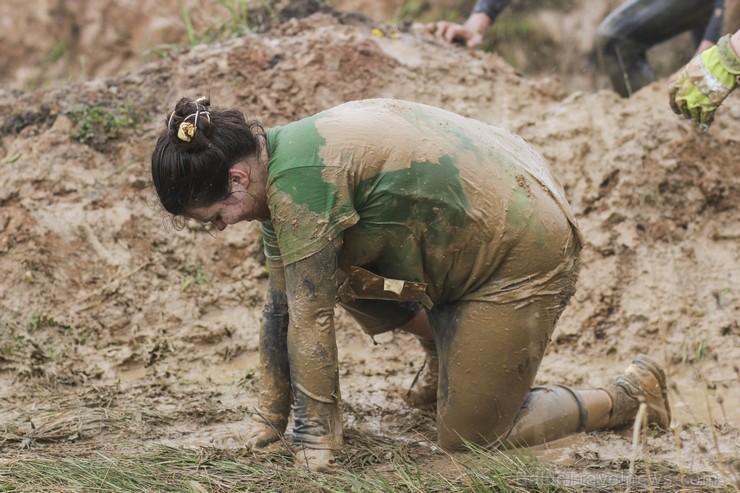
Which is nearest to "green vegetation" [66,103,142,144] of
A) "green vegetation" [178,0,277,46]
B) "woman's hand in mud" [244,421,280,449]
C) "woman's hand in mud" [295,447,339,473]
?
"green vegetation" [178,0,277,46]

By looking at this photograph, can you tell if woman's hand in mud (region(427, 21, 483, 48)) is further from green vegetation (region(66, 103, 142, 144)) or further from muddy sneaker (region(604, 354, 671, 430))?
muddy sneaker (region(604, 354, 671, 430))

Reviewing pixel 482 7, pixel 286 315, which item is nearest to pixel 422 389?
pixel 286 315

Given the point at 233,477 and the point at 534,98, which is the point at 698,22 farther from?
the point at 233,477

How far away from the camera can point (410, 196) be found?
3197mm

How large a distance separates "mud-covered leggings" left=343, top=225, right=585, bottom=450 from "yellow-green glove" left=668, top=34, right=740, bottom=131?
0.60 meters

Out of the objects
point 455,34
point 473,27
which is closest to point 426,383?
point 455,34

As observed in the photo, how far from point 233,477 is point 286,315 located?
25.6 inches

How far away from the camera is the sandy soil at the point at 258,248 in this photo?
4.46 metres

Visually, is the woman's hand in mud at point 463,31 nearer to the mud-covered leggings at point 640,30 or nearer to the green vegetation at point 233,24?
the mud-covered leggings at point 640,30

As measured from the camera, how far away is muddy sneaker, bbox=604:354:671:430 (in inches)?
158

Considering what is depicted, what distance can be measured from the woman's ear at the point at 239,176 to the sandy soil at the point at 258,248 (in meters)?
1.24

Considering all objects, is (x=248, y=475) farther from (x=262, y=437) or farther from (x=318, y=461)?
(x=262, y=437)

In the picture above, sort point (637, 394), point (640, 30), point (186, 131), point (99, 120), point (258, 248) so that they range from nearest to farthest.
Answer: point (186, 131)
point (637, 394)
point (258, 248)
point (99, 120)
point (640, 30)

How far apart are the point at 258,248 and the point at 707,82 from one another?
9.36 ft
